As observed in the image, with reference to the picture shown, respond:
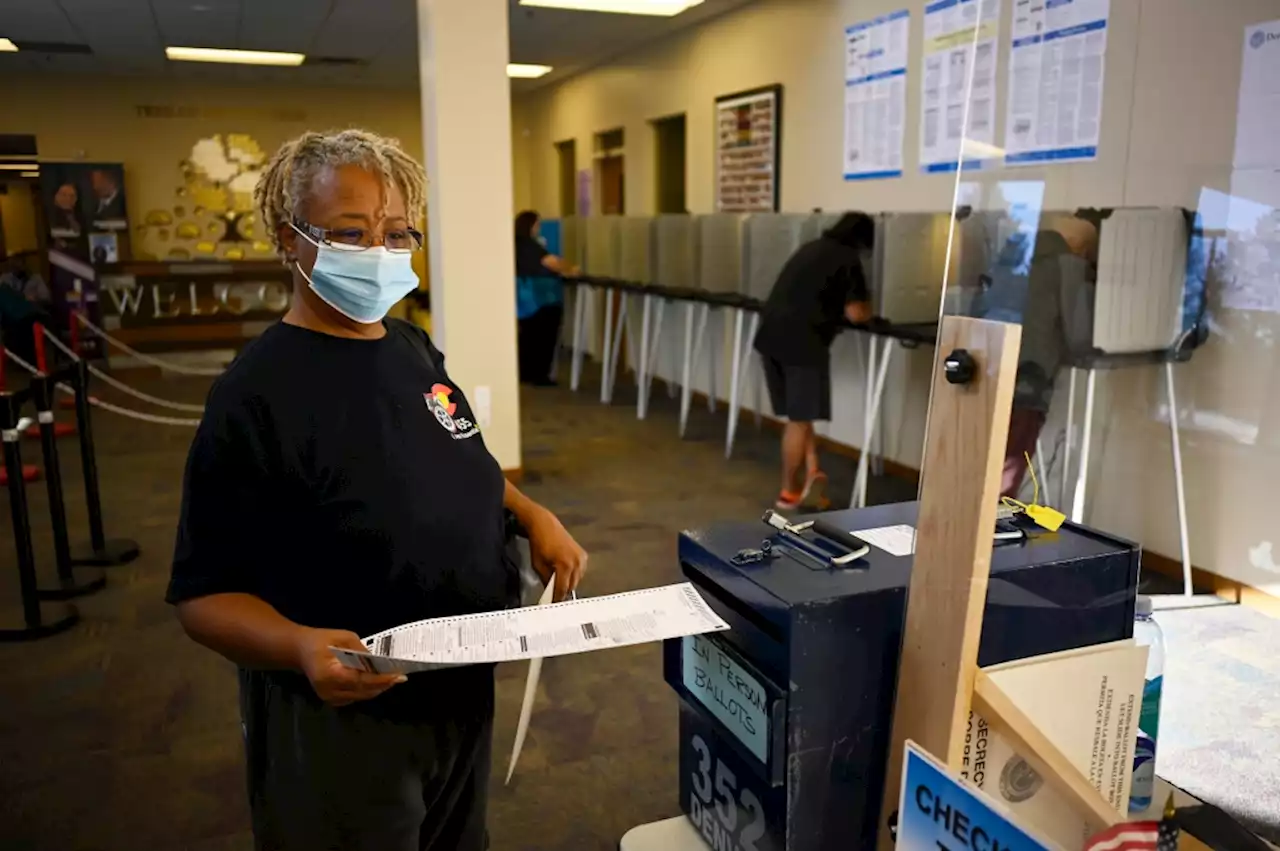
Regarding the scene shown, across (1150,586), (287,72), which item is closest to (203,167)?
(287,72)

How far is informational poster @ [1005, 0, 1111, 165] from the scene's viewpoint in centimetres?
352

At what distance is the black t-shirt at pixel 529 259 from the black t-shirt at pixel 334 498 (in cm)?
628

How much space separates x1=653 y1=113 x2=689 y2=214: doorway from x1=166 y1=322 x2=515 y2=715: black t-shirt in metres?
6.43

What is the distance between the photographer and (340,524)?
107 cm

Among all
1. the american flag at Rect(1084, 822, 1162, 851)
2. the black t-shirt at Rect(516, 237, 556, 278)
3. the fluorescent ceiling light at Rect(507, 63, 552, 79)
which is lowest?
the american flag at Rect(1084, 822, 1162, 851)

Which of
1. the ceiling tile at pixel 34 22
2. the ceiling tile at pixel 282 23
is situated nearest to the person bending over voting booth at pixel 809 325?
the ceiling tile at pixel 282 23

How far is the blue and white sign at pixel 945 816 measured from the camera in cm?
78

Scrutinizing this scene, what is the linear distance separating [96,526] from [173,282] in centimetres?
560

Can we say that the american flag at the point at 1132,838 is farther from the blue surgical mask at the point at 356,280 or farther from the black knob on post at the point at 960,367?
the blue surgical mask at the point at 356,280

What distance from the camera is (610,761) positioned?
2.32 m

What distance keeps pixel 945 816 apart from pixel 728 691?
0.30 meters

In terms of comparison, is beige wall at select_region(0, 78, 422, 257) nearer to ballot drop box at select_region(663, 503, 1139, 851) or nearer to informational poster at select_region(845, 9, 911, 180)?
informational poster at select_region(845, 9, 911, 180)

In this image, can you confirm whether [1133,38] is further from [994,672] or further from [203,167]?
[203,167]

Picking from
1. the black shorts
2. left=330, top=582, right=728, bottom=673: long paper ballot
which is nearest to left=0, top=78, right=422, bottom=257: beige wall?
the black shorts
